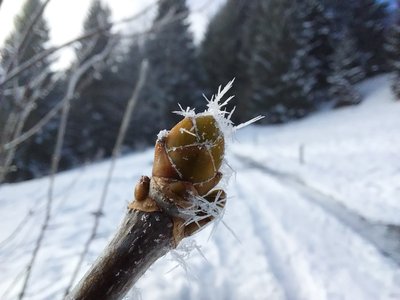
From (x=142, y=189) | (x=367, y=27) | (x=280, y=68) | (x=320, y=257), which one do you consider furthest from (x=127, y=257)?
(x=367, y=27)

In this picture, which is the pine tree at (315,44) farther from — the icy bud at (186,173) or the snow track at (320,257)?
the icy bud at (186,173)

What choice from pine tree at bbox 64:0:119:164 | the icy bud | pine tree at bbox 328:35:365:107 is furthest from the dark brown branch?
pine tree at bbox 328:35:365:107

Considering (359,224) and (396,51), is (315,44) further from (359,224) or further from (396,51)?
(359,224)

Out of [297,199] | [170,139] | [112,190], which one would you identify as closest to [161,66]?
[112,190]

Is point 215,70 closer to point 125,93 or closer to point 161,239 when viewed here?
point 125,93

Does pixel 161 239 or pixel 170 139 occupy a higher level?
pixel 170 139

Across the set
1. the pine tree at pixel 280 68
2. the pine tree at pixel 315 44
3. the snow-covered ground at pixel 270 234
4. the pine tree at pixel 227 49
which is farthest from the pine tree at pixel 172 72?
the snow-covered ground at pixel 270 234

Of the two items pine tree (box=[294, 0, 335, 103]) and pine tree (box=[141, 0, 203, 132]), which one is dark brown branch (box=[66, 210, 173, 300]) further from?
pine tree (box=[141, 0, 203, 132])
